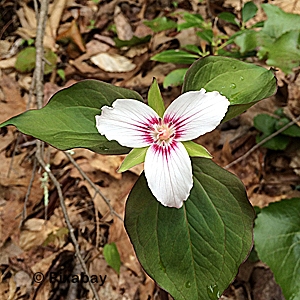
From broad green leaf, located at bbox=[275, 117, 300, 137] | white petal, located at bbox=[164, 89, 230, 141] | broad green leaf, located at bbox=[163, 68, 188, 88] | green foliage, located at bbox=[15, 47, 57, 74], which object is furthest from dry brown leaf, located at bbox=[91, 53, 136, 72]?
white petal, located at bbox=[164, 89, 230, 141]

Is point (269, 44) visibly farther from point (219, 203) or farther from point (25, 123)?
point (25, 123)

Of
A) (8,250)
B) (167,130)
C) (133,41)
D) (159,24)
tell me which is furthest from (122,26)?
(167,130)

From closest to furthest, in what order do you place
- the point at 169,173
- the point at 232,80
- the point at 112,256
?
1. the point at 169,173
2. the point at 232,80
3. the point at 112,256

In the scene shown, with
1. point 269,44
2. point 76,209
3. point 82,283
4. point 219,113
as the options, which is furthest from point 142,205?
point 269,44

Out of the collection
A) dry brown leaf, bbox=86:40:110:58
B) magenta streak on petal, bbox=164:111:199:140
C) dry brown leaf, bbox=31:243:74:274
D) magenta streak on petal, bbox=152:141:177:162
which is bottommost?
dry brown leaf, bbox=31:243:74:274

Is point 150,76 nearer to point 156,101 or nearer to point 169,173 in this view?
point 156,101

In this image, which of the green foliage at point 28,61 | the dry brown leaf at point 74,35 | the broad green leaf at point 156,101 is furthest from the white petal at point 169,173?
the dry brown leaf at point 74,35

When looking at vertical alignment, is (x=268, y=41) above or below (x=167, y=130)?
below

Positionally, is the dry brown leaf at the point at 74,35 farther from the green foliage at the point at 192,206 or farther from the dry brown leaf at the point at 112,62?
the green foliage at the point at 192,206

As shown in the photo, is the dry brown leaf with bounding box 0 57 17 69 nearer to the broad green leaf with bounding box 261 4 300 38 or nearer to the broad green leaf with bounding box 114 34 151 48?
the broad green leaf with bounding box 114 34 151 48
